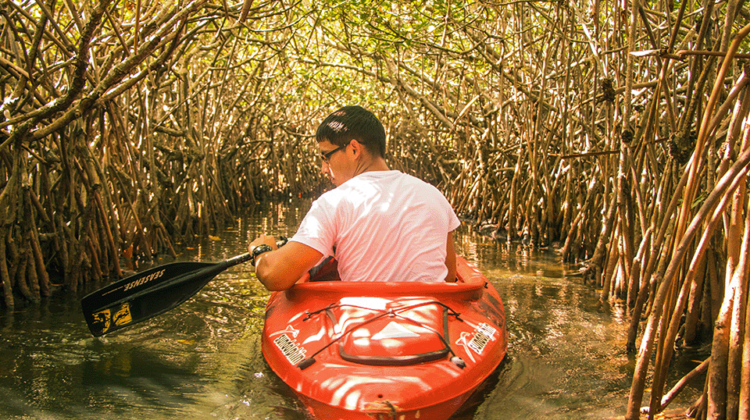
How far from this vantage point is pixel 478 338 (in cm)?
226

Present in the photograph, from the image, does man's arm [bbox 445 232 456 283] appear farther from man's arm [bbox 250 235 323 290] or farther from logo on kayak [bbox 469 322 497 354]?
man's arm [bbox 250 235 323 290]

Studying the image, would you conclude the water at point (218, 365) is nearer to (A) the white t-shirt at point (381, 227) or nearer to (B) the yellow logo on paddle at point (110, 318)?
(B) the yellow logo on paddle at point (110, 318)

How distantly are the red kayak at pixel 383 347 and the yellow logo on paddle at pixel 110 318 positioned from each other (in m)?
0.88

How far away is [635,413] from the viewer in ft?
5.66

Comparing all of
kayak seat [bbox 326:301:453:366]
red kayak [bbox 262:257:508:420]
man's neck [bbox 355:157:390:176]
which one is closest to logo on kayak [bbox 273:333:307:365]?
red kayak [bbox 262:257:508:420]

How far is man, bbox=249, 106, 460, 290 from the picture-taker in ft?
7.16

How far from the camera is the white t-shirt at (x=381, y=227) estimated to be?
7.16ft

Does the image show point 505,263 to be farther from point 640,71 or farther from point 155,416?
point 155,416

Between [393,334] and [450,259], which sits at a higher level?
[450,259]

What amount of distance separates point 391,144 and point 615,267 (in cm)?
1014

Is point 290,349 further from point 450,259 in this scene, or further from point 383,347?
point 450,259

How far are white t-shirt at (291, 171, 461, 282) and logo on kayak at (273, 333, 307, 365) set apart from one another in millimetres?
366

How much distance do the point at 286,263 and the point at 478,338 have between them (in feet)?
2.68

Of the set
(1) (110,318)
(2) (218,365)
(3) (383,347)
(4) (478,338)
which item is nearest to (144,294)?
(1) (110,318)
